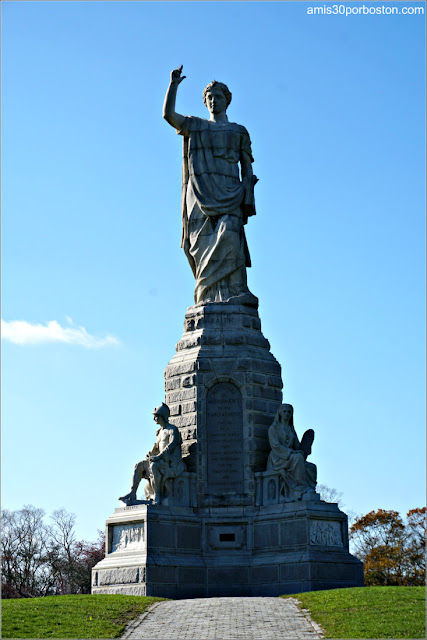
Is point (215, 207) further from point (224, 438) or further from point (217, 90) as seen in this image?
point (224, 438)

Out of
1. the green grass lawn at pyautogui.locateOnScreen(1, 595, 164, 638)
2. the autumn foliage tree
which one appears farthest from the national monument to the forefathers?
the autumn foliage tree

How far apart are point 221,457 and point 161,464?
1.73 metres

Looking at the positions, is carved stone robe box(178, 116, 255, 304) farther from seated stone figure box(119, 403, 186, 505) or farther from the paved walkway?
the paved walkway

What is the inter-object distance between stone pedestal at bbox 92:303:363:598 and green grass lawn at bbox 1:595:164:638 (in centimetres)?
209

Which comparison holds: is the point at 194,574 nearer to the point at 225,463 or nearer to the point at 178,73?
the point at 225,463

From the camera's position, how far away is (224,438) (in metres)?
28.1

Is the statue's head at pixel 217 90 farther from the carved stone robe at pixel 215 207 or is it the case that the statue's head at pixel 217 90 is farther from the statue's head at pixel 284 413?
the statue's head at pixel 284 413

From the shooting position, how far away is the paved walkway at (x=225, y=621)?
65.6ft

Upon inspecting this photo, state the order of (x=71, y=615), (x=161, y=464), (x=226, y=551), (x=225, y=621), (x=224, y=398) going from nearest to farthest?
(x=225, y=621)
(x=71, y=615)
(x=161, y=464)
(x=226, y=551)
(x=224, y=398)

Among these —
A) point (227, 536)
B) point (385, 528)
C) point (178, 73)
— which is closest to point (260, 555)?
point (227, 536)

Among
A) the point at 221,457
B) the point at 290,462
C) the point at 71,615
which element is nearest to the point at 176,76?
the point at 221,457

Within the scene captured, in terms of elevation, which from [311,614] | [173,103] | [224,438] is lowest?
[311,614]

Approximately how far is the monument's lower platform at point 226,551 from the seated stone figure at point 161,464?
556mm

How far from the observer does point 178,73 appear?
2995 centimetres
